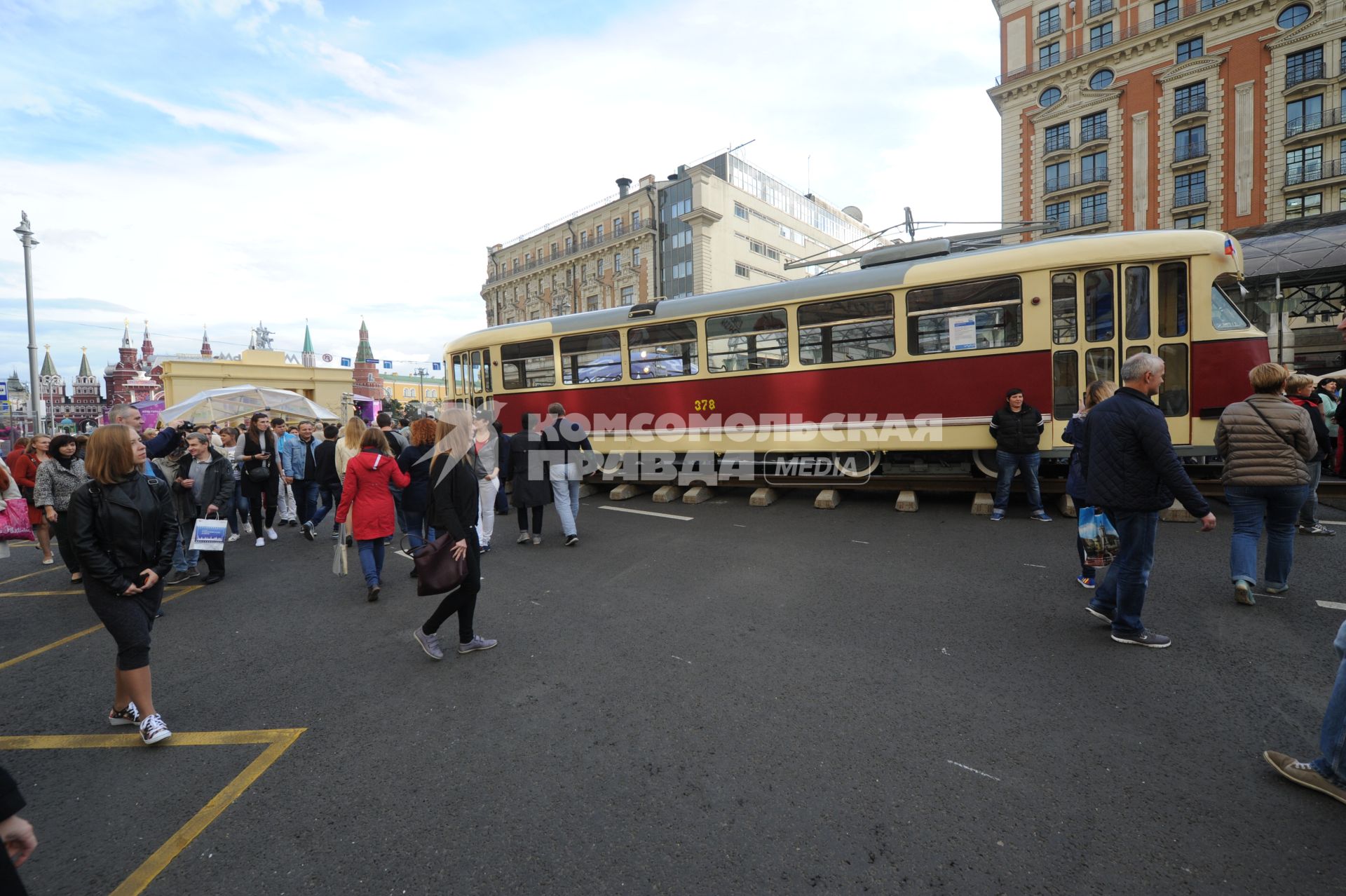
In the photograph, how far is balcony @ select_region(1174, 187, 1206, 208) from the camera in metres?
32.2

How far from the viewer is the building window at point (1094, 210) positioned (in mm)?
34875

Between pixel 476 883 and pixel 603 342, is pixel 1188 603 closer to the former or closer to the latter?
pixel 476 883

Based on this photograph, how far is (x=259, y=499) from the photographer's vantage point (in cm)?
909

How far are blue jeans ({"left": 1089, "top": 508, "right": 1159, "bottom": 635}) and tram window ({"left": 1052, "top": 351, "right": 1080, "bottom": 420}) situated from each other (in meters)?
4.43

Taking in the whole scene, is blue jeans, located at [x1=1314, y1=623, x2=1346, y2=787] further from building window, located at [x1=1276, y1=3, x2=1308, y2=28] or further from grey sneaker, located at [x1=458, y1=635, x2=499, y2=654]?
building window, located at [x1=1276, y1=3, x2=1308, y2=28]

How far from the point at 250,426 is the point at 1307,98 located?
1818 inches

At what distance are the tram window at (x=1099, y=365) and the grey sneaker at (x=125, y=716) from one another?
9.91 m

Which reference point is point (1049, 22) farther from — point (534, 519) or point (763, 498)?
point (534, 519)

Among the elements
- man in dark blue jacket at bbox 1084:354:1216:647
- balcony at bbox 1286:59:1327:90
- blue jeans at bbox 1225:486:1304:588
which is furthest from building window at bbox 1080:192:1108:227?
man in dark blue jacket at bbox 1084:354:1216:647

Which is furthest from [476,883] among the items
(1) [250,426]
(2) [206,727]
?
(1) [250,426]

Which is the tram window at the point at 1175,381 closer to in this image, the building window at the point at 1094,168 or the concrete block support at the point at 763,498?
the concrete block support at the point at 763,498

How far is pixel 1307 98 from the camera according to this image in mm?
29906

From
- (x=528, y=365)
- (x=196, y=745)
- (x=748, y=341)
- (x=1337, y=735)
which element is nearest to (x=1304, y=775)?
(x=1337, y=735)

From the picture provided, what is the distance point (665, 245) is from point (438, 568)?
53347 mm
